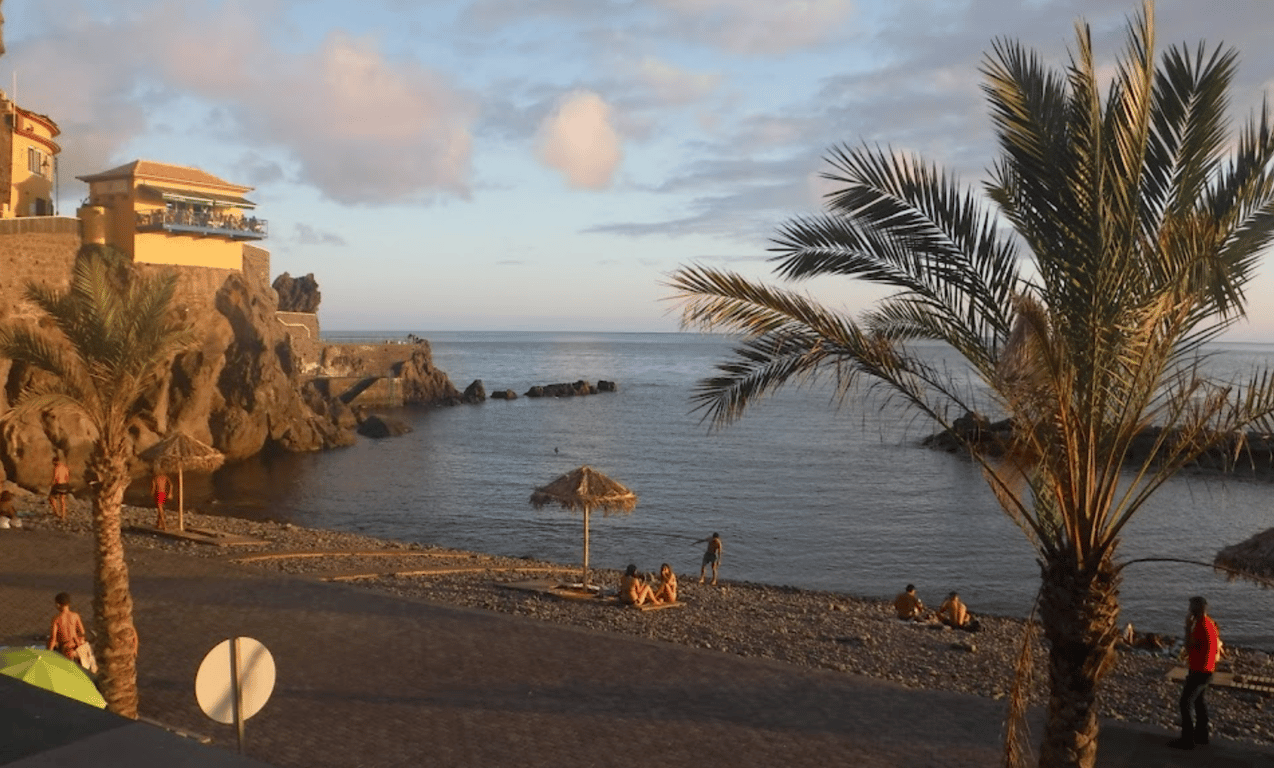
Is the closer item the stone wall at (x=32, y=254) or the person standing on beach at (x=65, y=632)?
the person standing on beach at (x=65, y=632)

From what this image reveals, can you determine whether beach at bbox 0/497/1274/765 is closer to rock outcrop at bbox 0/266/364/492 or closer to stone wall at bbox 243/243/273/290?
rock outcrop at bbox 0/266/364/492

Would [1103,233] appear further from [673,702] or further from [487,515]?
[487,515]

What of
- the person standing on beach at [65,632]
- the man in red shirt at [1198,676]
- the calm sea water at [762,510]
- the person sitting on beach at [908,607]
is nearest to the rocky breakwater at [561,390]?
the calm sea water at [762,510]

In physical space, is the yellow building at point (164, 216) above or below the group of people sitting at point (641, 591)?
above

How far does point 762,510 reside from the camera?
128 ft

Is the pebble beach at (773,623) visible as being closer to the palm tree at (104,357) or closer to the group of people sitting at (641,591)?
the group of people sitting at (641,591)

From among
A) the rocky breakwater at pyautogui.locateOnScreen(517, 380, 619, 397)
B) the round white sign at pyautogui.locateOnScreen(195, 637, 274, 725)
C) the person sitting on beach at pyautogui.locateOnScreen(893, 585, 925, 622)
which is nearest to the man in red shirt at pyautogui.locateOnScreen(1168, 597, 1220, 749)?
the round white sign at pyautogui.locateOnScreen(195, 637, 274, 725)

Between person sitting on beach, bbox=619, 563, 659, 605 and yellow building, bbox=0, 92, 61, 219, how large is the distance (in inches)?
1456

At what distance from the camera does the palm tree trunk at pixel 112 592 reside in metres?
10.4

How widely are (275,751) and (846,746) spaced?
557cm

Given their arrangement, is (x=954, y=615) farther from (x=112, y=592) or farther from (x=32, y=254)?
(x=32, y=254)

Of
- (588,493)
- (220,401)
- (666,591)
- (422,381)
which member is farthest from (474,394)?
(666,591)

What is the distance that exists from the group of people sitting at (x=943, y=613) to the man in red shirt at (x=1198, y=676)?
8.93m

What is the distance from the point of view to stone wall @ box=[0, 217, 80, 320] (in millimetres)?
36875
